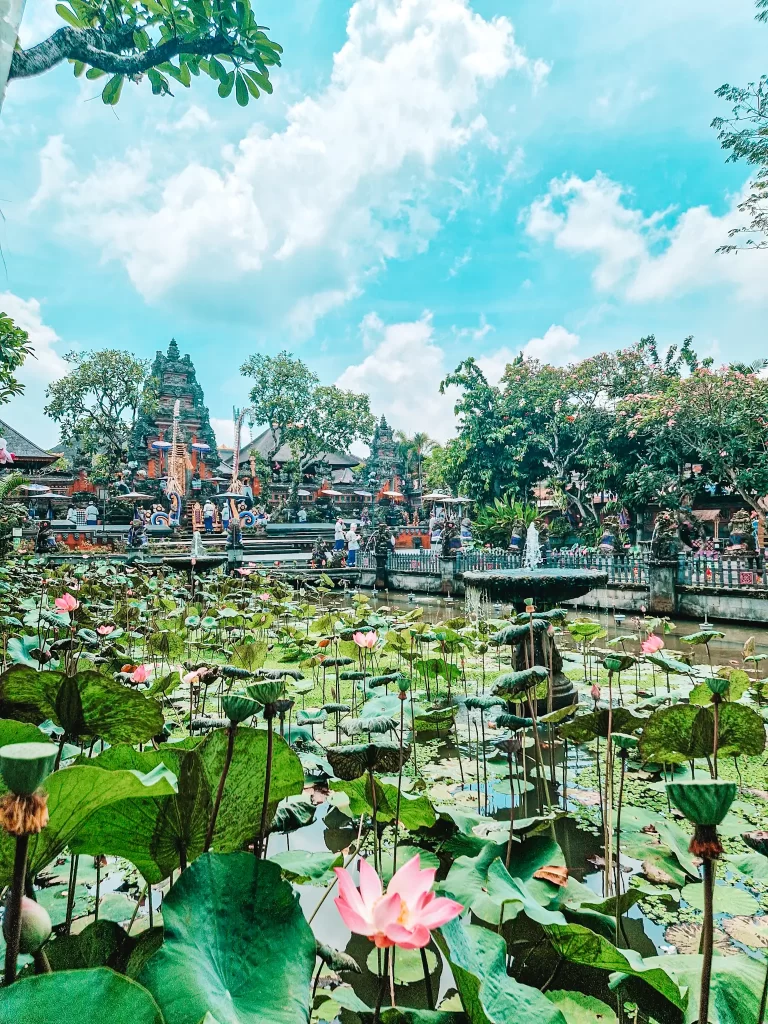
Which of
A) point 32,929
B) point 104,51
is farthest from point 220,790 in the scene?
point 104,51

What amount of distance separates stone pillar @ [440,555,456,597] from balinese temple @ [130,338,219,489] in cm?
1657

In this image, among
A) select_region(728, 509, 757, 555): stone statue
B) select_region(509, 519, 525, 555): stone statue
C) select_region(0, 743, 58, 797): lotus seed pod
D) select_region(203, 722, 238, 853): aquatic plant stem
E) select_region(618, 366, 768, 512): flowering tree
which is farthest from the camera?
select_region(509, 519, 525, 555): stone statue

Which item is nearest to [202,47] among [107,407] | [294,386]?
[294,386]

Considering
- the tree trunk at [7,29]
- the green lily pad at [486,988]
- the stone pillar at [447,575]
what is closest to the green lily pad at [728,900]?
the green lily pad at [486,988]

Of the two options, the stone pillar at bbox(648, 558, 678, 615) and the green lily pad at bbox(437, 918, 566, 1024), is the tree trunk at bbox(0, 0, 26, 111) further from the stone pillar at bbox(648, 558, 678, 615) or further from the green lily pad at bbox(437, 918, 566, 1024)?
the stone pillar at bbox(648, 558, 678, 615)

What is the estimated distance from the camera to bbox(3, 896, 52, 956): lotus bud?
0.50m

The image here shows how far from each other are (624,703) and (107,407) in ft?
89.1

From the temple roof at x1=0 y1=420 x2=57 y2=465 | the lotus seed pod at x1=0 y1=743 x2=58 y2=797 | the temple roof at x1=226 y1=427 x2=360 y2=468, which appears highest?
the temple roof at x1=226 y1=427 x2=360 y2=468

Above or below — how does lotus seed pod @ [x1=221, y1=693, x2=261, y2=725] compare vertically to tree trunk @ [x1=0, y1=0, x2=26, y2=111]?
below

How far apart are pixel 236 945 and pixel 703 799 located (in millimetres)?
522

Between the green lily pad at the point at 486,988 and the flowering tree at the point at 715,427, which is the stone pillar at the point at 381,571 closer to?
the flowering tree at the point at 715,427

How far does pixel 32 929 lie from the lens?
1.65ft

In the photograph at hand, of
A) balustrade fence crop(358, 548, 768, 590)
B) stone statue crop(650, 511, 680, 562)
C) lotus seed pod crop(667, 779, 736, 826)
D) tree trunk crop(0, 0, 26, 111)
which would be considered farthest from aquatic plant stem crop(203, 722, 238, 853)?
stone statue crop(650, 511, 680, 562)

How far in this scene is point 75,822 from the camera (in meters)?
0.57
